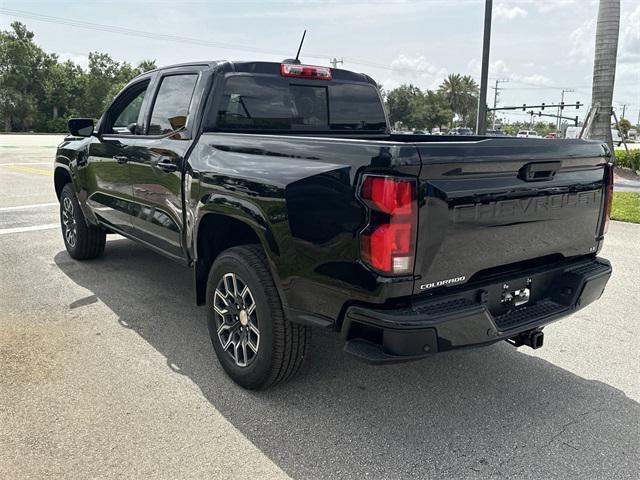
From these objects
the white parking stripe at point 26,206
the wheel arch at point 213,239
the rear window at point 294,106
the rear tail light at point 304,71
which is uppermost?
the rear tail light at point 304,71

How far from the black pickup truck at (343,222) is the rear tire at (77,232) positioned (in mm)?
1738

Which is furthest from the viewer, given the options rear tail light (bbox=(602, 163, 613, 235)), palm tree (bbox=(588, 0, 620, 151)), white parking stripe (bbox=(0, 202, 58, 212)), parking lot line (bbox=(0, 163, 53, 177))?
parking lot line (bbox=(0, 163, 53, 177))

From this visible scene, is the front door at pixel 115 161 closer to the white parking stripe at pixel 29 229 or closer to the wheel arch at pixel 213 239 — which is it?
the wheel arch at pixel 213 239

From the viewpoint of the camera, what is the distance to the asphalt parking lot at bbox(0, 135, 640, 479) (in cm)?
267

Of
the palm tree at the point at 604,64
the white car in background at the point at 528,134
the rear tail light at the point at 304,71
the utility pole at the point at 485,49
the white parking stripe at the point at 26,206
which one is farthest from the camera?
the palm tree at the point at 604,64

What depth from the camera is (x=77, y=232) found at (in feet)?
19.6

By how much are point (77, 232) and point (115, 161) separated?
155cm

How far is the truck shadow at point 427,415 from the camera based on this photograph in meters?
2.68

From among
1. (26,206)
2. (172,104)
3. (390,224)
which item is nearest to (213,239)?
(172,104)

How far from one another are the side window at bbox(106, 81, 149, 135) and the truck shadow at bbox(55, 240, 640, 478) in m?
1.82

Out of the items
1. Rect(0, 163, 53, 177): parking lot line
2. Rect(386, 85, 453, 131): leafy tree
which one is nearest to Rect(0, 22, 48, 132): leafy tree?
Rect(386, 85, 453, 131): leafy tree

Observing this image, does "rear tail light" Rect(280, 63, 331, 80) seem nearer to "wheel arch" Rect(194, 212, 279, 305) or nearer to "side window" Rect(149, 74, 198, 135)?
"side window" Rect(149, 74, 198, 135)

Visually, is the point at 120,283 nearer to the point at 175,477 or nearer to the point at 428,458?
the point at 175,477

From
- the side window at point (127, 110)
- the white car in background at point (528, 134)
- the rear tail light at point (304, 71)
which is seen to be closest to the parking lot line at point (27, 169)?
the side window at point (127, 110)
